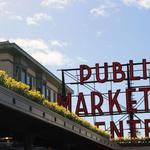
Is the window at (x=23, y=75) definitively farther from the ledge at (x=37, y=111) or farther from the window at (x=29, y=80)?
the ledge at (x=37, y=111)

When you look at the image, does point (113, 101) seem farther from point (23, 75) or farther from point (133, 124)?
point (23, 75)

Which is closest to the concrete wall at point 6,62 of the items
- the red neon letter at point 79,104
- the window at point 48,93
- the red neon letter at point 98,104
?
the red neon letter at point 79,104

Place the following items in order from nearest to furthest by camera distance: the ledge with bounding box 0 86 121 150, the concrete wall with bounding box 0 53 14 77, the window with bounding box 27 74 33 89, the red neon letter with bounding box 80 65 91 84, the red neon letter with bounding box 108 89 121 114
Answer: the ledge with bounding box 0 86 121 150, the concrete wall with bounding box 0 53 14 77, the window with bounding box 27 74 33 89, the red neon letter with bounding box 108 89 121 114, the red neon letter with bounding box 80 65 91 84

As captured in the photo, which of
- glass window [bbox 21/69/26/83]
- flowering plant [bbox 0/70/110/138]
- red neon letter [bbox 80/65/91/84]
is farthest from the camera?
red neon letter [bbox 80/65/91/84]

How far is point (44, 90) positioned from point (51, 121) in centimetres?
3763

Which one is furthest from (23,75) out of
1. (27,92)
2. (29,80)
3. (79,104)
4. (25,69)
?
(27,92)

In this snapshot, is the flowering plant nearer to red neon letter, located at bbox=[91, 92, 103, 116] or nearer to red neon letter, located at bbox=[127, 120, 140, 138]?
red neon letter, located at bbox=[127, 120, 140, 138]

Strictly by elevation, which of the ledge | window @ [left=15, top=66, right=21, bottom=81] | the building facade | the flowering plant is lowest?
the ledge

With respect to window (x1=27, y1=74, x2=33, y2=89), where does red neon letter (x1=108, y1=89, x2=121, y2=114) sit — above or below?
below

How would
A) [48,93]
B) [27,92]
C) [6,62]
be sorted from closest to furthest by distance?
1. [27,92]
2. [6,62]
3. [48,93]

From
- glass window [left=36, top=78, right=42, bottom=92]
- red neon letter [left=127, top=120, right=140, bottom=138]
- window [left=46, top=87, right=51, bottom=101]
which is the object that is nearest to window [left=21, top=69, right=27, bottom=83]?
glass window [left=36, top=78, right=42, bottom=92]

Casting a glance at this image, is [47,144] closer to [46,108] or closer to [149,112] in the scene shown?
[46,108]

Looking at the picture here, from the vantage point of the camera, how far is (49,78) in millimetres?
60875

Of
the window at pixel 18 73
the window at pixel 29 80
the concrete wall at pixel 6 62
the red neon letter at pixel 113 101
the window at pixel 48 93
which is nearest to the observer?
the concrete wall at pixel 6 62
